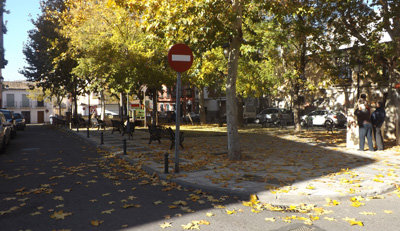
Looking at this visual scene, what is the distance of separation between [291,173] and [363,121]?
496 centimetres

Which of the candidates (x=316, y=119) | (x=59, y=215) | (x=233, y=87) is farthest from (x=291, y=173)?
(x=316, y=119)

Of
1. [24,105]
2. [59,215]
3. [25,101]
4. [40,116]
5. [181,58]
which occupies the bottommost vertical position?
[59,215]

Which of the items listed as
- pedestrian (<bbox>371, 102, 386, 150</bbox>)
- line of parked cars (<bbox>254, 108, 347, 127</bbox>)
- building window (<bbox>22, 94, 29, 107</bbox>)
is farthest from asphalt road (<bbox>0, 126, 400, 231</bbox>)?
building window (<bbox>22, 94, 29, 107</bbox>)

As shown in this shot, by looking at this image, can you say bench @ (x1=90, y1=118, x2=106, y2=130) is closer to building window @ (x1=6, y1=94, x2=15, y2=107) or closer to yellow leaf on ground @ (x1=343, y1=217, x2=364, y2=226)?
yellow leaf on ground @ (x1=343, y1=217, x2=364, y2=226)

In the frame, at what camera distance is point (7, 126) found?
12984mm

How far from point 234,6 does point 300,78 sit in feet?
36.1

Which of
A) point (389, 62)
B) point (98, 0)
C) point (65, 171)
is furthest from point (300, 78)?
point (98, 0)

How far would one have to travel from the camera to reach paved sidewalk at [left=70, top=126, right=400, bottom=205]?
5.62 metres

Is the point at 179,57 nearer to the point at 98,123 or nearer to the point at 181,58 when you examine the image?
the point at 181,58

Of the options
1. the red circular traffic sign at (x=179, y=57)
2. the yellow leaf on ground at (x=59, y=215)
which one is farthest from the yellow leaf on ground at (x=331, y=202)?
the yellow leaf on ground at (x=59, y=215)

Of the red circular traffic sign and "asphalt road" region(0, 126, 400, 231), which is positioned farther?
the red circular traffic sign

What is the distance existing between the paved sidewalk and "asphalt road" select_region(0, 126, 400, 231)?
34 centimetres

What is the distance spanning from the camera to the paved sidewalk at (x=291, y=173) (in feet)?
18.4

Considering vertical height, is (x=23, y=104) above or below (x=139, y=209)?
above
